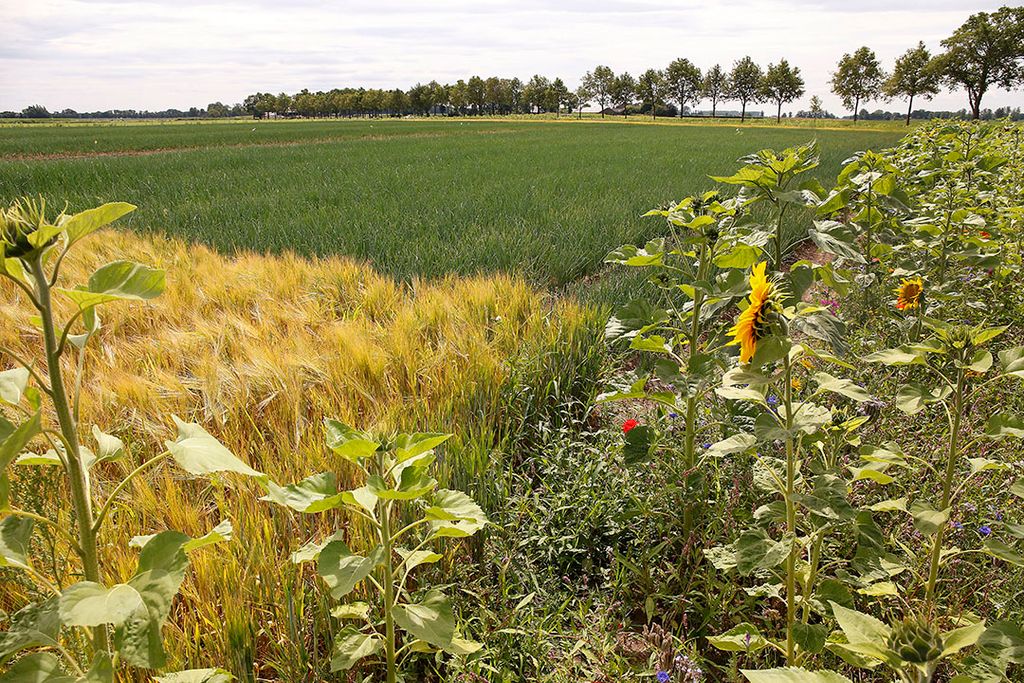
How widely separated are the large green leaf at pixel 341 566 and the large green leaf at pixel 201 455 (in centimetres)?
33

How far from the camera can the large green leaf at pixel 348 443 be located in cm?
115

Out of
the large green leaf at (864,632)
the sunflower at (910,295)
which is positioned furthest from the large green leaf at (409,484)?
the sunflower at (910,295)

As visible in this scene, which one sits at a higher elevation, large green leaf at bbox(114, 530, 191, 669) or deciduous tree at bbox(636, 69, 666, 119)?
deciduous tree at bbox(636, 69, 666, 119)

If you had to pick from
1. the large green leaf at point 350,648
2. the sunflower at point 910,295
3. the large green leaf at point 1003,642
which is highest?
the sunflower at point 910,295

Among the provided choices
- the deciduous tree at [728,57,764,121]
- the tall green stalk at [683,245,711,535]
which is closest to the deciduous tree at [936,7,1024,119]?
the deciduous tree at [728,57,764,121]

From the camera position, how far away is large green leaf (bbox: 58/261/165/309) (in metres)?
0.85

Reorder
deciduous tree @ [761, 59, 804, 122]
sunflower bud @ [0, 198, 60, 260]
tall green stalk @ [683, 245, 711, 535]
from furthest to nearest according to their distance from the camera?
deciduous tree @ [761, 59, 804, 122] → tall green stalk @ [683, 245, 711, 535] → sunflower bud @ [0, 198, 60, 260]

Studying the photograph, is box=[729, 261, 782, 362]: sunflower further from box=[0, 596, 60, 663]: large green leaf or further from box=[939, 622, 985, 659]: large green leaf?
box=[0, 596, 60, 663]: large green leaf

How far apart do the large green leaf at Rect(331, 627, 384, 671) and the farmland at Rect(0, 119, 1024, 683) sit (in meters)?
0.01

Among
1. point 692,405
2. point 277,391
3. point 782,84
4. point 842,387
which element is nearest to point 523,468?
point 692,405

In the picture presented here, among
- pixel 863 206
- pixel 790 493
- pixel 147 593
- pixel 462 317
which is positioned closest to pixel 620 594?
pixel 790 493

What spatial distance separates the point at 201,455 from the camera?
2.85 ft

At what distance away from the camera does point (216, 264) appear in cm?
452

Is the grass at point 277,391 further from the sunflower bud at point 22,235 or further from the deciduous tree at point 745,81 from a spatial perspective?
the deciduous tree at point 745,81
